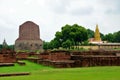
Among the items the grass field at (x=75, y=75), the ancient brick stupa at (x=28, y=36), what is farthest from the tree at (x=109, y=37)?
the grass field at (x=75, y=75)

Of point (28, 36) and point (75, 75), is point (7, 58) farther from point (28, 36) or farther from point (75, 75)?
point (28, 36)

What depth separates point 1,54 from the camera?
18.0m

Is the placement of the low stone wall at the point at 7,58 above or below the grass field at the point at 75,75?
above

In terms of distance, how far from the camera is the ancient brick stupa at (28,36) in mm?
63375

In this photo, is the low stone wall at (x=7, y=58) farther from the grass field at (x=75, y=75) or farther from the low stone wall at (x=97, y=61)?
the grass field at (x=75, y=75)

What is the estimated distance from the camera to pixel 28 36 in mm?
64312

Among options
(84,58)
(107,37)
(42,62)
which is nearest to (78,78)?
(84,58)

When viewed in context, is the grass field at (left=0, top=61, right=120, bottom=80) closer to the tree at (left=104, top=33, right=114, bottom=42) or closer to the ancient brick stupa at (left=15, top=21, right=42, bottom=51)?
the ancient brick stupa at (left=15, top=21, right=42, bottom=51)

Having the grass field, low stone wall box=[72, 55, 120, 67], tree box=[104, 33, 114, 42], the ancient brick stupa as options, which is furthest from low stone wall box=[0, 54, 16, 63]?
tree box=[104, 33, 114, 42]

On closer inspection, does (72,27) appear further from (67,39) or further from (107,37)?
(107,37)

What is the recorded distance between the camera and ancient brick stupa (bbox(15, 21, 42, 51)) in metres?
63.4

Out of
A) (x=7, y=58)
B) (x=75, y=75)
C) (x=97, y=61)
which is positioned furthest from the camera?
(x=7, y=58)

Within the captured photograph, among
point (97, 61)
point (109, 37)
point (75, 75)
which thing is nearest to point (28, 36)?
point (109, 37)

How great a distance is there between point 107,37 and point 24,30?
3765 cm
